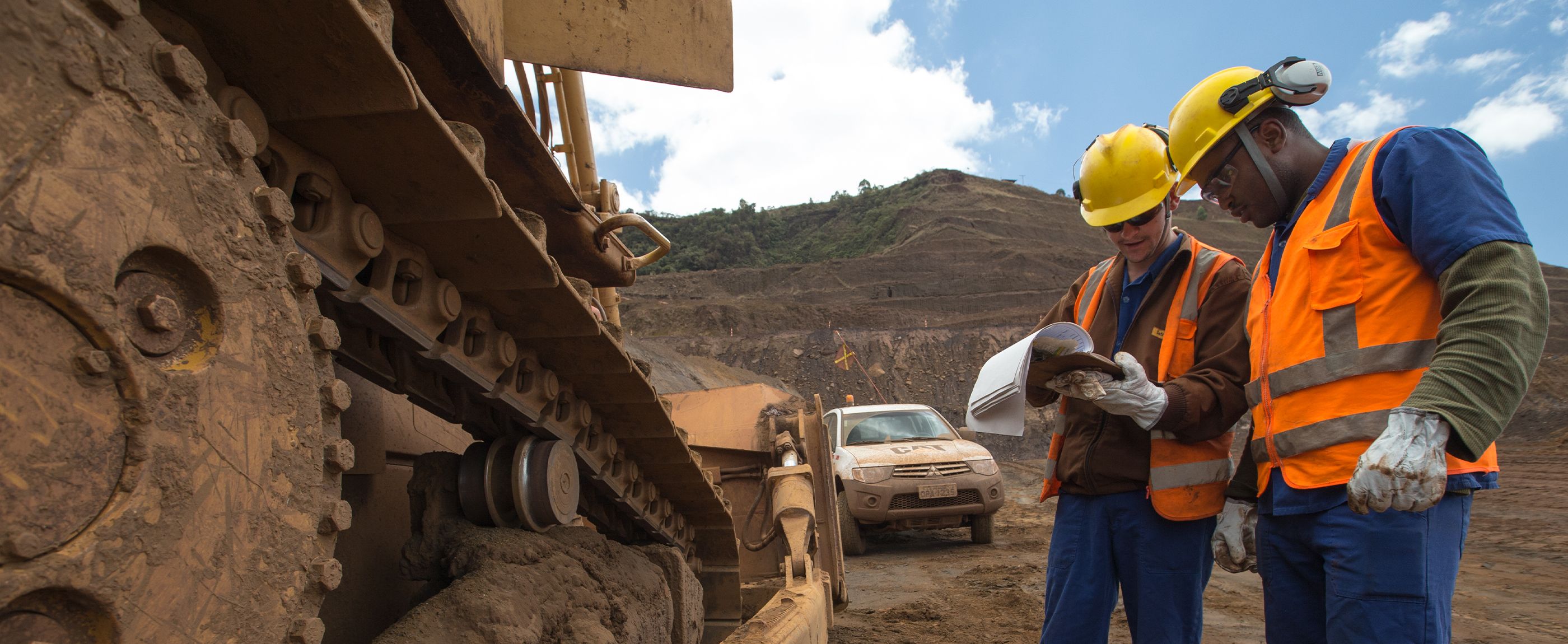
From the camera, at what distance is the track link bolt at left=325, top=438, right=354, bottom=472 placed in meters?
1.36

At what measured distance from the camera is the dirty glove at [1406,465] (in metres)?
1.75

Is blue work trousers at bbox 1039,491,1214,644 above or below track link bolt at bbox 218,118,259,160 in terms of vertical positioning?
below

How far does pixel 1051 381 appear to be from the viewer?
110 inches

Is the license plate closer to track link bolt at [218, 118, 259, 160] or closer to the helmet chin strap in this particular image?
the helmet chin strap

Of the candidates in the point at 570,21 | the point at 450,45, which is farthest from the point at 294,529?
the point at 570,21

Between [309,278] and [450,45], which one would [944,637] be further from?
[309,278]

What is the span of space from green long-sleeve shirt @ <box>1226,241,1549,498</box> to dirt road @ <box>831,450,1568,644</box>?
3.54 m

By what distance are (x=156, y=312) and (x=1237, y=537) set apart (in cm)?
268

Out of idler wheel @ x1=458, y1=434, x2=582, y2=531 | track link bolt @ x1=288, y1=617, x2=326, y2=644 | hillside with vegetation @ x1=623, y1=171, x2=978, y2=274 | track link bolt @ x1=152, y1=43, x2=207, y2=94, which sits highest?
hillside with vegetation @ x1=623, y1=171, x2=978, y2=274

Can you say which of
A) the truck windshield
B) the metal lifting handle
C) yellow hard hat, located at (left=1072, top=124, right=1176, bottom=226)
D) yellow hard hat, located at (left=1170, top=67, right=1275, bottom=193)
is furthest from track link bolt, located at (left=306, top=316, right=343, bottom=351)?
the truck windshield

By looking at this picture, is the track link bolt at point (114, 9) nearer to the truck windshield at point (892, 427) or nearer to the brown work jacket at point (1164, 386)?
the brown work jacket at point (1164, 386)

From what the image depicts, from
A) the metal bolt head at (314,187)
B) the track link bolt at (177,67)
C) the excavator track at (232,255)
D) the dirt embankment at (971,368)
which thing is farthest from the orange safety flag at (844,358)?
the track link bolt at (177,67)

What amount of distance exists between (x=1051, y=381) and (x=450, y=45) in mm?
1950

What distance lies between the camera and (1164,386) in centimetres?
269
